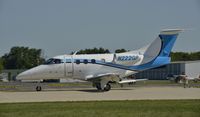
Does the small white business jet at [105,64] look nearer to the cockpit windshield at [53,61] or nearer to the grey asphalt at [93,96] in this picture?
the cockpit windshield at [53,61]

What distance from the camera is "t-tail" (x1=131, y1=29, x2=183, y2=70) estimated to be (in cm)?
3684

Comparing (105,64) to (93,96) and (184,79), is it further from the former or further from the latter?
(93,96)

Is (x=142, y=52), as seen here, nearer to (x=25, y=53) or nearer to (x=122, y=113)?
(x=122, y=113)

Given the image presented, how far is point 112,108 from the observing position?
17094mm

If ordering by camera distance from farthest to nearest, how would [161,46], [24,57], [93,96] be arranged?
[24,57] → [161,46] → [93,96]

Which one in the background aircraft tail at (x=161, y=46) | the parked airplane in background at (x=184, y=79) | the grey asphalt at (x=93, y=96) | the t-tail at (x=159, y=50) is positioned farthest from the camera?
the parked airplane in background at (x=184, y=79)

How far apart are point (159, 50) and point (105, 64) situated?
15.7ft

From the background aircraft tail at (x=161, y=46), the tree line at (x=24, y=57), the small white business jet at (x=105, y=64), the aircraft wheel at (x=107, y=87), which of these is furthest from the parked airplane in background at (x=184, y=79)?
the tree line at (x=24, y=57)

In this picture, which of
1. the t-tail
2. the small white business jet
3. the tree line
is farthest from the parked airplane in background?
the tree line

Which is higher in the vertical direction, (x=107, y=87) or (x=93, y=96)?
(x=107, y=87)

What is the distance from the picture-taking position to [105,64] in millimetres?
35906

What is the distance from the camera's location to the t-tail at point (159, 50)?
121 ft

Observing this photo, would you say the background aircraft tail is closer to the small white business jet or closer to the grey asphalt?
the small white business jet

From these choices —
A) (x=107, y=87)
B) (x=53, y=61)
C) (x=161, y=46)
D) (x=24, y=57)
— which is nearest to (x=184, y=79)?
(x=161, y=46)
